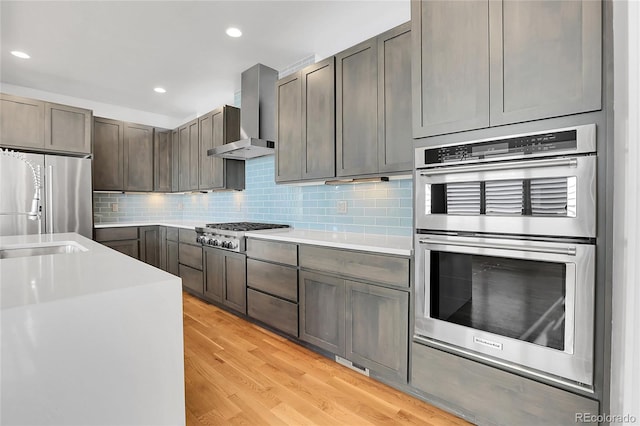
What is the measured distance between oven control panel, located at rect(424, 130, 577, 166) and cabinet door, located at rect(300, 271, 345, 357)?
1.12 meters

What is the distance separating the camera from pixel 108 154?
15.0ft

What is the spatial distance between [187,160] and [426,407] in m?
4.41

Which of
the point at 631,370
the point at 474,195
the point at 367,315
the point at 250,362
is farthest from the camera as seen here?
the point at 250,362

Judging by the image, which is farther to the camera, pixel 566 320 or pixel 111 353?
pixel 566 320

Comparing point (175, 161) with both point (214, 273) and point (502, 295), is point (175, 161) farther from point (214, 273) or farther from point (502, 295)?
point (502, 295)

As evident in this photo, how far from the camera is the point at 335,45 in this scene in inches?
119

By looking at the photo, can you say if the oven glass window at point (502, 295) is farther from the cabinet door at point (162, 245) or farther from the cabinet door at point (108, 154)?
the cabinet door at point (108, 154)

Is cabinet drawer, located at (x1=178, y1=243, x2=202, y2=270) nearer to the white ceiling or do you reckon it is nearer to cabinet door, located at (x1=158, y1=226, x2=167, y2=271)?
cabinet door, located at (x1=158, y1=226, x2=167, y2=271)

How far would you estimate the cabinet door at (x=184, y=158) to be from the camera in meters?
4.65

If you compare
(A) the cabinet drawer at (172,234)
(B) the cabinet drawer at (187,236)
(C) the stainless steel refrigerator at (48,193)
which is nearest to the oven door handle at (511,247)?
(B) the cabinet drawer at (187,236)

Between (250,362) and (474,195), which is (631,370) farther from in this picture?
(250,362)

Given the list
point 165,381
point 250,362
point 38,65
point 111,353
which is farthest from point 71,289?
point 38,65

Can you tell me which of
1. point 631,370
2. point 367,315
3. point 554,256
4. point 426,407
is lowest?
point 426,407

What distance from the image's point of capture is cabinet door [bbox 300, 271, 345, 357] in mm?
2240
